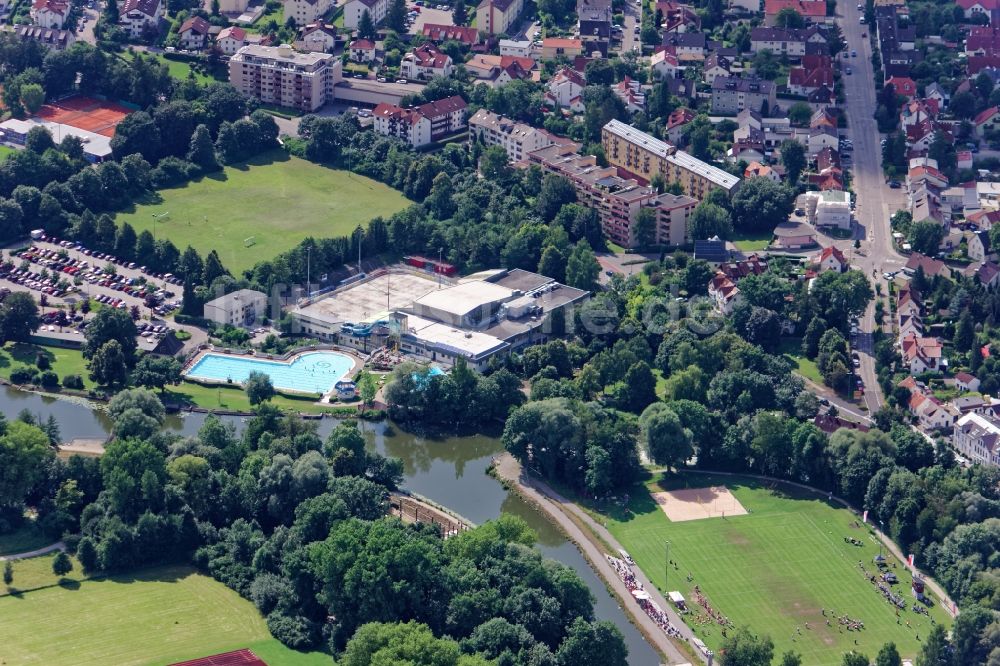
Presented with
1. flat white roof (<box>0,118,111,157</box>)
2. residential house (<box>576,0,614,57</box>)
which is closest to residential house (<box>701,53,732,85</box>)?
residential house (<box>576,0,614,57</box>)

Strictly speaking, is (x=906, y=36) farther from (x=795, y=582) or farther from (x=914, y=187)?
(x=795, y=582)

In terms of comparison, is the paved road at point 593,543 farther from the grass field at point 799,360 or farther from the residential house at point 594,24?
the residential house at point 594,24

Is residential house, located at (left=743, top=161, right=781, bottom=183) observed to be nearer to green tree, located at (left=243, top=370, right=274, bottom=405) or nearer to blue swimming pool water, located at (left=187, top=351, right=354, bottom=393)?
blue swimming pool water, located at (left=187, top=351, right=354, bottom=393)

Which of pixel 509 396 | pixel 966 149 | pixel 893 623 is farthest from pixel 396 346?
pixel 966 149

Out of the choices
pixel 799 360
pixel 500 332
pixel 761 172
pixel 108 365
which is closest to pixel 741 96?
pixel 761 172

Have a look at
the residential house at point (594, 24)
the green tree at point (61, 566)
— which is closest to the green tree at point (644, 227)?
the residential house at point (594, 24)

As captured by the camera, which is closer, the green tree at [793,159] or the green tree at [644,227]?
the green tree at [644,227]

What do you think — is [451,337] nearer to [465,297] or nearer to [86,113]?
[465,297]
